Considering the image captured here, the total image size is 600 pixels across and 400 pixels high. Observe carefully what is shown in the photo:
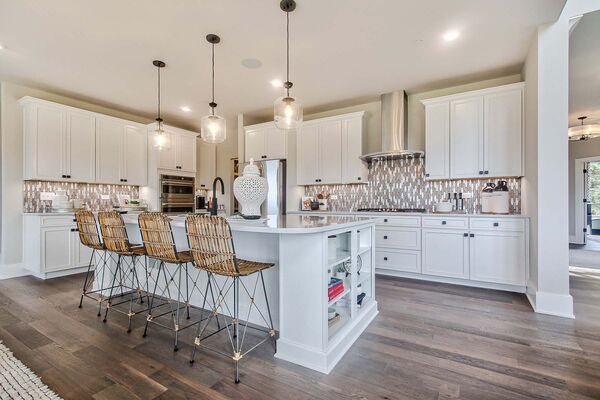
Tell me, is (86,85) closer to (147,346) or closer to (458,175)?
(147,346)

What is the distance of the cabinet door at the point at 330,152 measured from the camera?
463cm

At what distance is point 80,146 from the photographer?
439 centimetres

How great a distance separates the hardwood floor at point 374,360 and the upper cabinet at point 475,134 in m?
1.72

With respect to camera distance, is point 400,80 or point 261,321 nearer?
point 261,321

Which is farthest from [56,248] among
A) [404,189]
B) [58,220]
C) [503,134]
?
[503,134]

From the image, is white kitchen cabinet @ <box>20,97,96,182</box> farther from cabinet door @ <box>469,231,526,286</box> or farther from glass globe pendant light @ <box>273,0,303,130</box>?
cabinet door @ <box>469,231,526,286</box>

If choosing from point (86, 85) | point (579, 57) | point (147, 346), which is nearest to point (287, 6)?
point (147, 346)

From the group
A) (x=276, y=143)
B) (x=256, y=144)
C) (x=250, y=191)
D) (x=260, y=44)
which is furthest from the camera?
(x=256, y=144)

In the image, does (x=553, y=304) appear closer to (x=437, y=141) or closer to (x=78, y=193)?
(x=437, y=141)

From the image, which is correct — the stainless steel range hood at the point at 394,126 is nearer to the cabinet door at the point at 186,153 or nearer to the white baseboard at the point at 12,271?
the cabinet door at the point at 186,153

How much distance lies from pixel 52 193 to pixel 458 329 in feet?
18.3

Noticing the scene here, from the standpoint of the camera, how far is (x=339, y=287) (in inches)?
80.8

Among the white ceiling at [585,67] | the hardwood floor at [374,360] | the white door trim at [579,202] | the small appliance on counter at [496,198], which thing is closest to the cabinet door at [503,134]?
the small appliance on counter at [496,198]

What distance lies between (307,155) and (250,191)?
2.91m
